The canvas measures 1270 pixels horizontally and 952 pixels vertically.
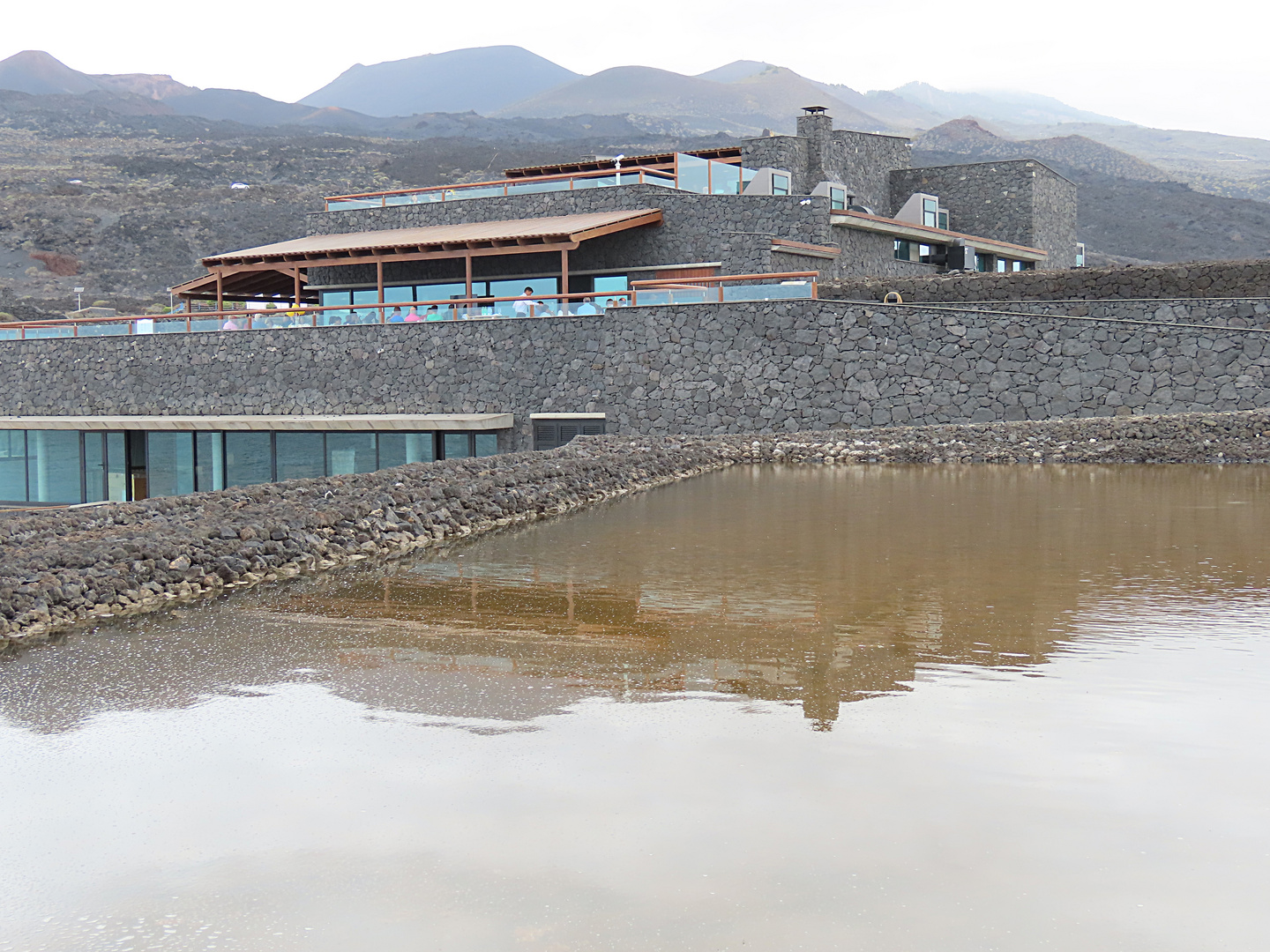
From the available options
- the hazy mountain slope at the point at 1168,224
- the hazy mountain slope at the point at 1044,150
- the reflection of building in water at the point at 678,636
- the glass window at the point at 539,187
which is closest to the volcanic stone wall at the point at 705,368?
the glass window at the point at 539,187

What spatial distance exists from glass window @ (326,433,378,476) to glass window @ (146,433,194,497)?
4387 mm

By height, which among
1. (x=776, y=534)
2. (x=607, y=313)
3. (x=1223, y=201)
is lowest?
(x=776, y=534)

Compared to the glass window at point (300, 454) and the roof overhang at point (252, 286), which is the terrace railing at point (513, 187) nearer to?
the roof overhang at point (252, 286)

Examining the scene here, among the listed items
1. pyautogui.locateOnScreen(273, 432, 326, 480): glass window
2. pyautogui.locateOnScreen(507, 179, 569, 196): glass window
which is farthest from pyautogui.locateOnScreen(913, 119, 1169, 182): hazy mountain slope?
pyautogui.locateOnScreen(273, 432, 326, 480): glass window

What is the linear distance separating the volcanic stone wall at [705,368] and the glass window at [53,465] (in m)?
0.97

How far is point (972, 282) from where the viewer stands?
27.2 m

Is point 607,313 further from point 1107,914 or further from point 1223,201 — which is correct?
point 1223,201

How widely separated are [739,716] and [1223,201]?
388ft

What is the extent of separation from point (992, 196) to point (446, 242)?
2055 cm

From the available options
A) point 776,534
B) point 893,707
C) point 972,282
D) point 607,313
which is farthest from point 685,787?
point 972,282

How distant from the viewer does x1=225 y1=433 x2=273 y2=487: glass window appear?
29.8 metres

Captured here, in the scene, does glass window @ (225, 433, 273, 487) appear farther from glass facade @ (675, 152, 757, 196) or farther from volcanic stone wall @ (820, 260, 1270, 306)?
volcanic stone wall @ (820, 260, 1270, 306)

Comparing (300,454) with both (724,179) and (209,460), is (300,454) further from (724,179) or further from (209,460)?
(724,179)

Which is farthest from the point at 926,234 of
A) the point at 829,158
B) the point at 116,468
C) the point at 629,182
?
the point at 116,468
